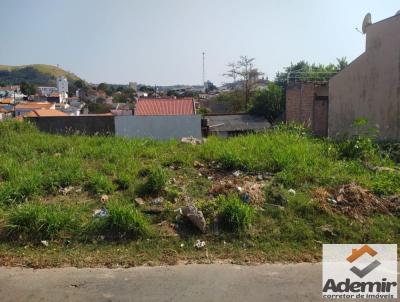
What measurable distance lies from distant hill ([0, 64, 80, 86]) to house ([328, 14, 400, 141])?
140097mm

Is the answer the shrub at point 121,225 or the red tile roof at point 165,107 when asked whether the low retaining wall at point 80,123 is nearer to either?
the red tile roof at point 165,107

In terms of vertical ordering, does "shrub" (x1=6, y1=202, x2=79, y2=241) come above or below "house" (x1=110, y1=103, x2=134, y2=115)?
below

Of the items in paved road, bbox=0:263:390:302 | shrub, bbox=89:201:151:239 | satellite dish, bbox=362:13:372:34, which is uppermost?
satellite dish, bbox=362:13:372:34

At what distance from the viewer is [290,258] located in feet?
10.7

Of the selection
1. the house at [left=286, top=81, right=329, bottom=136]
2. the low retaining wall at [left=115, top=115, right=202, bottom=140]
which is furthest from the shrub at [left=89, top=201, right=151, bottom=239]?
the house at [left=286, top=81, right=329, bottom=136]

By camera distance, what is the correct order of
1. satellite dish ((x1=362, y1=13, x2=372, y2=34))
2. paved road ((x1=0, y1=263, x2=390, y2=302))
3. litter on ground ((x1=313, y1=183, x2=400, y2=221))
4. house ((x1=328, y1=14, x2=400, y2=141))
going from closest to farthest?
paved road ((x1=0, y1=263, x2=390, y2=302)) < litter on ground ((x1=313, y1=183, x2=400, y2=221)) < house ((x1=328, y1=14, x2=400, y2=141)) < satellite dish ((x1=362, y1=13, x2=372, y2=34))

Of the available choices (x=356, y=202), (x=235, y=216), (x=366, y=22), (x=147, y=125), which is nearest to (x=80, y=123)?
(x=147, y=125)

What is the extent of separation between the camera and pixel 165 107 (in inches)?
961

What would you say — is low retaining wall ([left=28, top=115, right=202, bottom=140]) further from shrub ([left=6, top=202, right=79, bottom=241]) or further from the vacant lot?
shrub ([left=6, top=202, right=79, bottom=241])

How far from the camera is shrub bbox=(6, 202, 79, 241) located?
3.54 m

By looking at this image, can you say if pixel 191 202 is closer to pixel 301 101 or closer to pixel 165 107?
pixel 301 101

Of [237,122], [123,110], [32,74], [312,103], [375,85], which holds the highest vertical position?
[32,74]

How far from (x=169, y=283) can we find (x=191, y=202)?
142 centimetres

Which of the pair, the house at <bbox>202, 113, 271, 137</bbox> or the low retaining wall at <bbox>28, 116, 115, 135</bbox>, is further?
the house at <bbox>202, 113, 271, 137</bbox>
